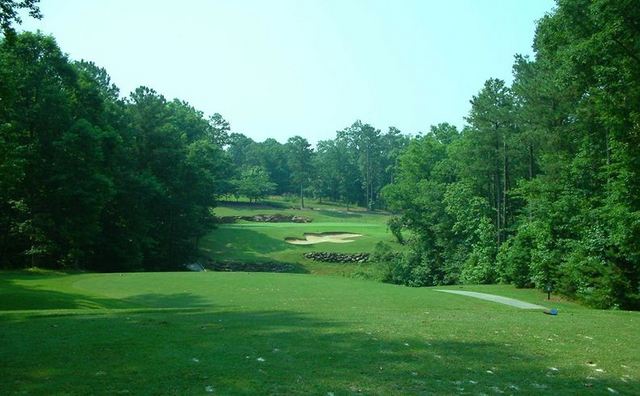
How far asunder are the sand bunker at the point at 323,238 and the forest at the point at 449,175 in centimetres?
825

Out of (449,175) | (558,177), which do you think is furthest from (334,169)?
(558,177)

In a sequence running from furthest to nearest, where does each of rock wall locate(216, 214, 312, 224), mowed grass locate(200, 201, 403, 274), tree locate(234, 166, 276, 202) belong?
tree locate(234, 166, 276, 202), rock wall locate(216, 214, 312, 224), mowed grass locate(200, 201, 403, 274)

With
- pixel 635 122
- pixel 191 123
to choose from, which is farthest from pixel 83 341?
pixel 191 123

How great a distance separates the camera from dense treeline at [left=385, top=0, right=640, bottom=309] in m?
24.9

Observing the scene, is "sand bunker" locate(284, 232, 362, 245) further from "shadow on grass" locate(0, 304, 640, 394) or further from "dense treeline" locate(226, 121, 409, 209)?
"shadow on grass" locate(0, 304, 640, 394)

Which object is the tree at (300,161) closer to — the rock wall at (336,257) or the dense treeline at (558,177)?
the rock wall at (336,257)

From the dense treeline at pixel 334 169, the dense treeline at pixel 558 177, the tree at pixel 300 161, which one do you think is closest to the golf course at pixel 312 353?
the dense treeline at pixel 558 177

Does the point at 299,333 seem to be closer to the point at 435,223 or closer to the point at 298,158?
the point at 435,223

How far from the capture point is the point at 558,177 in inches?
1357

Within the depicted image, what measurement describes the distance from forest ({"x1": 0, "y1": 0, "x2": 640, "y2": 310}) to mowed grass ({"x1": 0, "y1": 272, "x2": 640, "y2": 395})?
376 inches

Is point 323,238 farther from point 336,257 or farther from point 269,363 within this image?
point 269,363

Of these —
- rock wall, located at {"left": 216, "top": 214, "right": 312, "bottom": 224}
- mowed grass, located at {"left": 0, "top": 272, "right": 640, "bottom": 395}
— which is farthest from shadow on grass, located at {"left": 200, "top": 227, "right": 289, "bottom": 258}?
mowed grass, located at {"left": 0, "top": 272, "right": 640, "bottom": 395}

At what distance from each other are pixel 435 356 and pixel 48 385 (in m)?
6.02

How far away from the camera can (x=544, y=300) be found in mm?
30250
